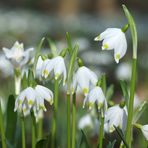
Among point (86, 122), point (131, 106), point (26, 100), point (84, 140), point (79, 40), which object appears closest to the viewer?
point (131, 106)

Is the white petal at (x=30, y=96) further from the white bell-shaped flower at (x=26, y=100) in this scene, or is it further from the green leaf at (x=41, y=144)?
the green leaf at (x=41, y=144)

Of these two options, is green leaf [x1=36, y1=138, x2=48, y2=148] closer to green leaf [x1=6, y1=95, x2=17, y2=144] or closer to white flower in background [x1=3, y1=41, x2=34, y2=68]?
green leaf [x1=6, y1=95, x2=17, y2=144]

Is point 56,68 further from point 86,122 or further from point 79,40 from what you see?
point 79,40

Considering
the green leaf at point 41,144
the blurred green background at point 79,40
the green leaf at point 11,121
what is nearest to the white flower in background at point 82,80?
the green leaf at point 41,144

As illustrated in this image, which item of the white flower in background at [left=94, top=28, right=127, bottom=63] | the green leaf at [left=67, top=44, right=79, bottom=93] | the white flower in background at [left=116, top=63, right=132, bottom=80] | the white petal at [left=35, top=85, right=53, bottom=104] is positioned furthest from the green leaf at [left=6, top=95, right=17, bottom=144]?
the white flower in background at [left=116, top=63, right=132, bottom=80]

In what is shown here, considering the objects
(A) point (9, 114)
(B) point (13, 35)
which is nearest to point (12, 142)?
(A) point (9, 114)

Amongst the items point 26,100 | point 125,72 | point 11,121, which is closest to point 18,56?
point 11,121

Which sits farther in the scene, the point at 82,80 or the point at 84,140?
the point at 84,140
